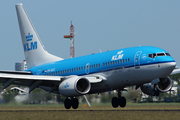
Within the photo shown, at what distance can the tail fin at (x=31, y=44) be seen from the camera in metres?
38.9

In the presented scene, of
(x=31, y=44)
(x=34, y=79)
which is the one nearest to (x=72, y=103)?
(x=34, y=79)

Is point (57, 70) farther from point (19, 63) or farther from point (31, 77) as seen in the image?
point (19, 63)

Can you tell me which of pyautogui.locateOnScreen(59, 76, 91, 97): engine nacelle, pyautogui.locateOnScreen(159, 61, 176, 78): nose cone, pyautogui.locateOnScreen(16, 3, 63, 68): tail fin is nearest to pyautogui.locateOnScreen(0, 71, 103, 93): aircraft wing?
pyautogui.locateOnScreen(59, 76, 91, 97): engine nacelle

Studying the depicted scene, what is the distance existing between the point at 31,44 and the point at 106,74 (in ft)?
41.5

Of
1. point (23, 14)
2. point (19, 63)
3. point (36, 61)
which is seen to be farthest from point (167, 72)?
point (19, 63)

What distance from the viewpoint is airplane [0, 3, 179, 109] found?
27.5 meters

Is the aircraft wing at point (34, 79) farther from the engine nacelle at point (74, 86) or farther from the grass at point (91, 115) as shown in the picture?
the grass at point (91, 115)

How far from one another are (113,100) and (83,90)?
4.30 m

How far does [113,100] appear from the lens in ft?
108

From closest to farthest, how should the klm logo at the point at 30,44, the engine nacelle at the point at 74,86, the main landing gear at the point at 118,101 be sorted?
the engine nacelle at the point at 74,86
the main landing gear at the point at 118,101
the klm logo at the point at 30,44

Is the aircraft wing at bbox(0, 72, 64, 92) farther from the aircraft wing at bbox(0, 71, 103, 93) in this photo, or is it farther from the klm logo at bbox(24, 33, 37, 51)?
the klm logo at bbox(24, 33, 37, 51)

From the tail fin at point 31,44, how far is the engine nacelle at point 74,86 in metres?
9.10

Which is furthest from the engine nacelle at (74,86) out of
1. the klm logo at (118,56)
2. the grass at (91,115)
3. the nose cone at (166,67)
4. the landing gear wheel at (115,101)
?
the nose cone at (166,67)

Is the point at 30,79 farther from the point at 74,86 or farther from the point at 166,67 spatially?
the point at 166,67
